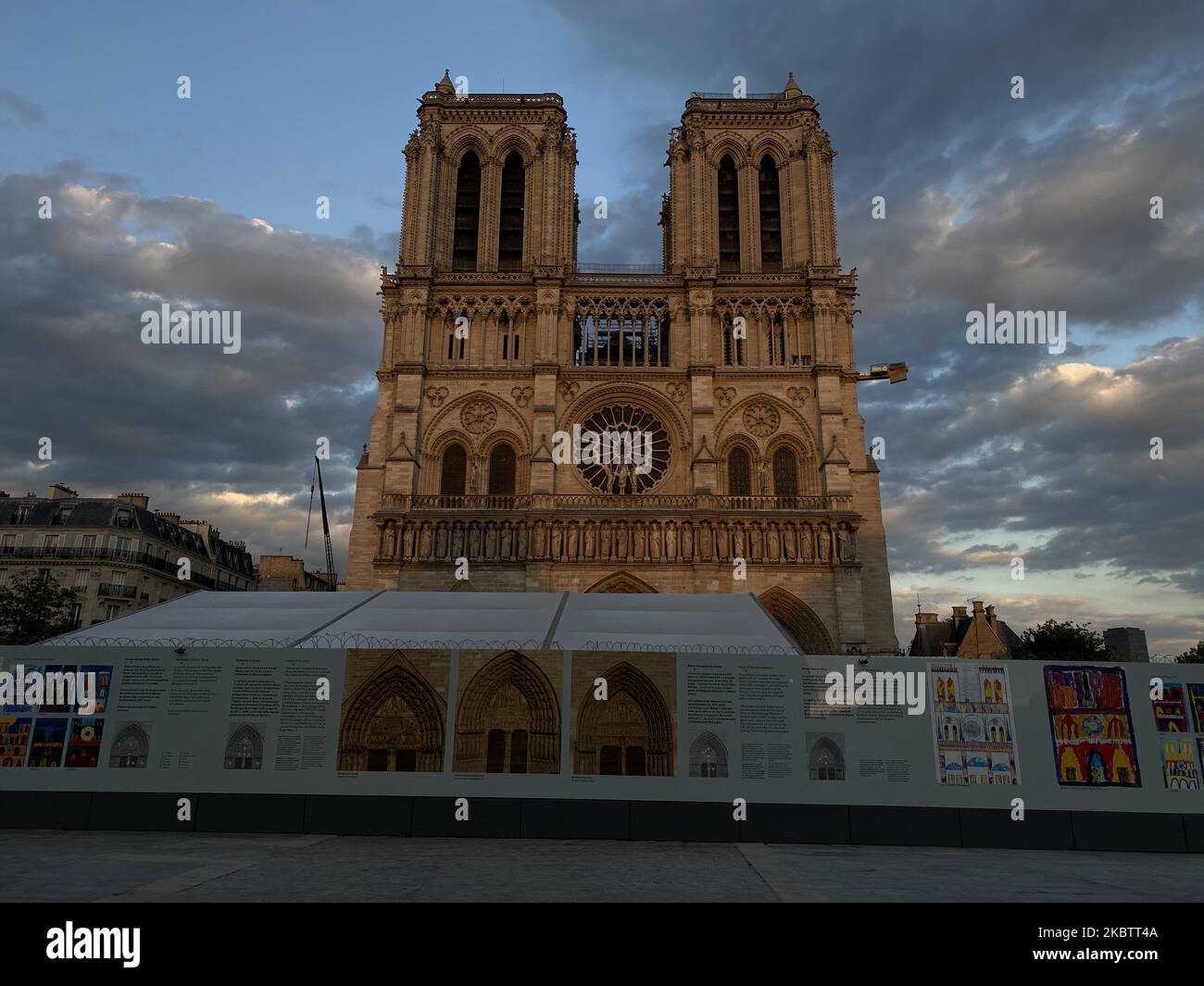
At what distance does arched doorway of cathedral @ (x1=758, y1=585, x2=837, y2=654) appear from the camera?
31.8 m

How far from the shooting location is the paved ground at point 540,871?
28.8 ft

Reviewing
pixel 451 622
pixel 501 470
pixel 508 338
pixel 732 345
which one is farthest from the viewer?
pixel 508 338

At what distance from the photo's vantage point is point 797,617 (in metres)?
32.1

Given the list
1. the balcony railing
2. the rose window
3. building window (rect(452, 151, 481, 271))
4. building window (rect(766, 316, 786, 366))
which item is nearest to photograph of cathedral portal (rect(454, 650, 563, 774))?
the balcony railing

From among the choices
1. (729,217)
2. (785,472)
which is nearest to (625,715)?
(785,472)

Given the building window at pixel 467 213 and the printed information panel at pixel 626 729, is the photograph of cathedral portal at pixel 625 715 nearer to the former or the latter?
the printed information panel at pixel 626 729

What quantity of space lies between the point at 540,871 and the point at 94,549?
38.2 metres

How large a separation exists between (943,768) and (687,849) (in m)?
4.84

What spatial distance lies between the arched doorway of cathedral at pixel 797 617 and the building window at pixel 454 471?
44.6ft

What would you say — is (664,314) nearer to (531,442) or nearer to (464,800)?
(531,442)

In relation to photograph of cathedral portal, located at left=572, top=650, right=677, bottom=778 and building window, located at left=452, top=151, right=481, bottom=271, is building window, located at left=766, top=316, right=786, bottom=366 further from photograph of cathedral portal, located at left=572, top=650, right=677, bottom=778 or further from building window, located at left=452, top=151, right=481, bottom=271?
photograph of cathedral portal, located at left=572, top=650, right=677, bottom=778

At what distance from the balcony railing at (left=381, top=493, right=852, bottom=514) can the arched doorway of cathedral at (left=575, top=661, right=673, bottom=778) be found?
1818 cm

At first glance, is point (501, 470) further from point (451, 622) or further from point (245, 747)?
point (245, 747)
